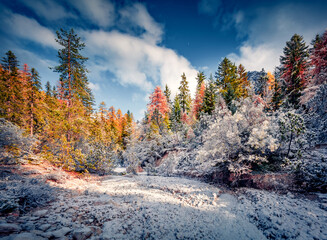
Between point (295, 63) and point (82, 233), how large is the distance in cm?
2596

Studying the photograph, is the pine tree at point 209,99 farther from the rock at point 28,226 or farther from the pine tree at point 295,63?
the rock at point 28,226

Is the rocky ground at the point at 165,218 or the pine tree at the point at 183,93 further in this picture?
the pine tree at the point at 183,93

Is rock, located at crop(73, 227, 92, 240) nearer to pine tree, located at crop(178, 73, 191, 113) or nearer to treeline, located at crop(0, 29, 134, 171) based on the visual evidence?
treeline, located at crop(0, 29, 134, 171)

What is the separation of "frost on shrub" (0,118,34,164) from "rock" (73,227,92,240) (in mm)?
7194

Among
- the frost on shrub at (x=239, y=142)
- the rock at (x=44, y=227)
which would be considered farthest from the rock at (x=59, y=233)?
the frost on shrub at (x=239, y=142)

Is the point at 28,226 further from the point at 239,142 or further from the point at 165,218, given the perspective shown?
the point at 239,142

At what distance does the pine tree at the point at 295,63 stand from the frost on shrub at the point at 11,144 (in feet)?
83.5

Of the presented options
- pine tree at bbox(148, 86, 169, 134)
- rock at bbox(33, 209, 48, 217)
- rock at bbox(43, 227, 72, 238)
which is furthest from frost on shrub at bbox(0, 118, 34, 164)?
pine tree at bbox(148, 86, 169, 134)

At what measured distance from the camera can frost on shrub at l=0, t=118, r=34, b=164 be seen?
6676mm

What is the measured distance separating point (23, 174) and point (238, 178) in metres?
12.1

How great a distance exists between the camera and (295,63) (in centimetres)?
1664

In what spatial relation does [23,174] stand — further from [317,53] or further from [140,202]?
[317,53]

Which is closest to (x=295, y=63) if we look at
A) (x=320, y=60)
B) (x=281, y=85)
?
(x=320, y=60)

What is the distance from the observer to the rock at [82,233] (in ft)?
8.51
